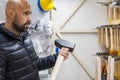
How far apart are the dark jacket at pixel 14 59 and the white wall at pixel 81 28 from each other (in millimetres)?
2392

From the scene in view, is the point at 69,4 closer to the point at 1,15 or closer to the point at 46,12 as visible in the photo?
the point at 46,12

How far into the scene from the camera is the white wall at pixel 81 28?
13.0 ft

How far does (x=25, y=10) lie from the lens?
1502 mm

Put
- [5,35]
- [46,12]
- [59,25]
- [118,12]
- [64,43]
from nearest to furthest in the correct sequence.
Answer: [5,35] < [64,43] < [46,12] < [118,12] < [59,25]

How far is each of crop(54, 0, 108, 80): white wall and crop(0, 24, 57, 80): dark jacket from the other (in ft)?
7.85

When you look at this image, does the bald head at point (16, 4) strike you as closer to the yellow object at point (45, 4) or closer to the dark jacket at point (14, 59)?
the dark jacket at point (14, 59)

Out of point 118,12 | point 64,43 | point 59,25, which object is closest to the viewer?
point 64,43

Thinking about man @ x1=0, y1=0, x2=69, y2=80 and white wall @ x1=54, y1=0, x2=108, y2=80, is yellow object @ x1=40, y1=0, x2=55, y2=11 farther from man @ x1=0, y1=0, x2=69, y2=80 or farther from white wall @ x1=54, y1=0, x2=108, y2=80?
white wall @ x1=54, y1=0, x2=108, y2=80

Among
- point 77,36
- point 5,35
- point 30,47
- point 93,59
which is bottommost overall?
point 93,59

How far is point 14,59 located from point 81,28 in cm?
266

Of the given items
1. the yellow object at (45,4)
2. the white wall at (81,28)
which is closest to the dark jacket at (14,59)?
the yellow object at (45,4)

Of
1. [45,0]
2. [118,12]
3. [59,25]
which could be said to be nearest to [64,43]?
[45,0]

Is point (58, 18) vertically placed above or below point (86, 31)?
above

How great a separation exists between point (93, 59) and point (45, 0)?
188 centimetres
